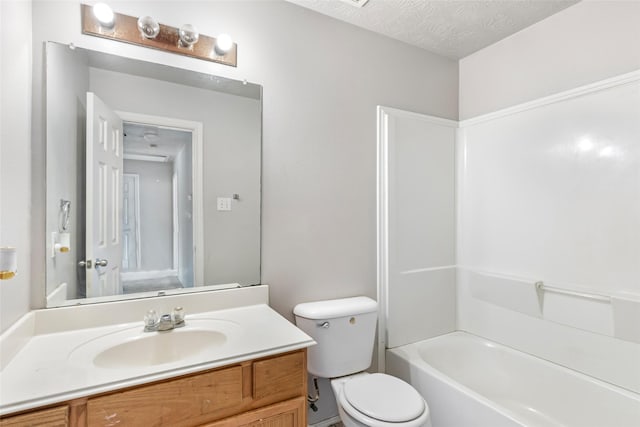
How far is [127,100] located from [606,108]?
2345 millimetres

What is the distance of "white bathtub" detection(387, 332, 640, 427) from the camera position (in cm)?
155

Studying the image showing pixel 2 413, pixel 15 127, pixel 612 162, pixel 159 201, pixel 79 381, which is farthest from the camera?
pixel 612 162

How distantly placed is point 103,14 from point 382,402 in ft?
6.70

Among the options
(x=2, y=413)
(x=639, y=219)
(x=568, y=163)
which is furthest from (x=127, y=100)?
(x=639, y=219)

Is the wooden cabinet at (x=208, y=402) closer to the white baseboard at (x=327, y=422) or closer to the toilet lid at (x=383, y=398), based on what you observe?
the toilet lid at (x=383, y=398)

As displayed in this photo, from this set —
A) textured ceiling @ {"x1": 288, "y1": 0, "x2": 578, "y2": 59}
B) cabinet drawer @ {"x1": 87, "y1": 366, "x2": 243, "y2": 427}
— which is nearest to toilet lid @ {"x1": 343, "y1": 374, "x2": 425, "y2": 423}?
cabinet drawer @ {"x1": 87, "y1": 366, "x2": 243, "y2": 427}

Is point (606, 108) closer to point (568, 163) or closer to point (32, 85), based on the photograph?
point (568, 163)

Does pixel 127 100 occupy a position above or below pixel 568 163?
above

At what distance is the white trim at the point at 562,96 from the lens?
161 cm

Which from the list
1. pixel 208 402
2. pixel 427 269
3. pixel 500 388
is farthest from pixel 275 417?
pixel 500 388

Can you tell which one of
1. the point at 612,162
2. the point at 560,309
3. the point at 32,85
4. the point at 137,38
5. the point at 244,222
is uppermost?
the point at 137,38

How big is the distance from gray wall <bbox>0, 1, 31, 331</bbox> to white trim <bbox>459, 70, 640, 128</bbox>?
8.10 ft

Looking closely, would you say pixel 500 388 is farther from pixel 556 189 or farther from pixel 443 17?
pixel 443 17

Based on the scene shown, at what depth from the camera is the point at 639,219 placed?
1.56m
